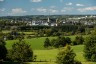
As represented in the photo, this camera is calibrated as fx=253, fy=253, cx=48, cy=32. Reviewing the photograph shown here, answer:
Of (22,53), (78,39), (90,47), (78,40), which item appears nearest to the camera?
(22,53)

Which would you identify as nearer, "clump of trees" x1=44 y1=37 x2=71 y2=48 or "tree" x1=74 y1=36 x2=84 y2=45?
"clump of trees" x1=44 y1=37 x2=71 y2=48

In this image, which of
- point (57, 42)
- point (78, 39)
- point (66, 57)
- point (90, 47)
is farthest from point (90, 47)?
point (78, 39)

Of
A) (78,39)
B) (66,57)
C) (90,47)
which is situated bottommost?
(78,39)

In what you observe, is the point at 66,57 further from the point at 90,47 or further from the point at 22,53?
the point at 90,47

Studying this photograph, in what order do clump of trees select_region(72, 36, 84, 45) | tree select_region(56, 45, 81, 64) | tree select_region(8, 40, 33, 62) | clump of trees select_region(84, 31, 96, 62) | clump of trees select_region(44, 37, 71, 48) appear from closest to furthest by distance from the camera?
tree select_region(56, 45, 81, 64), tree select_region(8, 40, 33, 62), clump of trees select_region(84, 31, 96, 62), clump of trees select_region(44, 37, 71, 48), clump of trees select_region(72, 36, 84, 45)

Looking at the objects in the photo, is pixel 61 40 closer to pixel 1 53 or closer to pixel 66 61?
pixel 1 53

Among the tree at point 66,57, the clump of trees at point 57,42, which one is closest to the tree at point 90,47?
the tree at point 66,57

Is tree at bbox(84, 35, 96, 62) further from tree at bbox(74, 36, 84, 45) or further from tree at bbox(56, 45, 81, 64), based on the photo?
tree at bbox(74, 36, 84, 45)

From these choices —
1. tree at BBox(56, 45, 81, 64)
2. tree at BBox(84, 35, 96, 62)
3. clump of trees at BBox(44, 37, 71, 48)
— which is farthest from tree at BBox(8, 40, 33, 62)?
clump of trees at BBox(44, 37, 71, 48)

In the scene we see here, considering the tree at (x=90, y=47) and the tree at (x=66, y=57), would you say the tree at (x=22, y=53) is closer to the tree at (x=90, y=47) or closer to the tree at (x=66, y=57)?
the tree at (x=66, y=57)

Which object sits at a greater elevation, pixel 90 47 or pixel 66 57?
pixel 66 57

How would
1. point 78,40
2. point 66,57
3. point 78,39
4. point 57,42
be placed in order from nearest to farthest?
point 66,57
point 57,42
point 78,39
point 78,40
